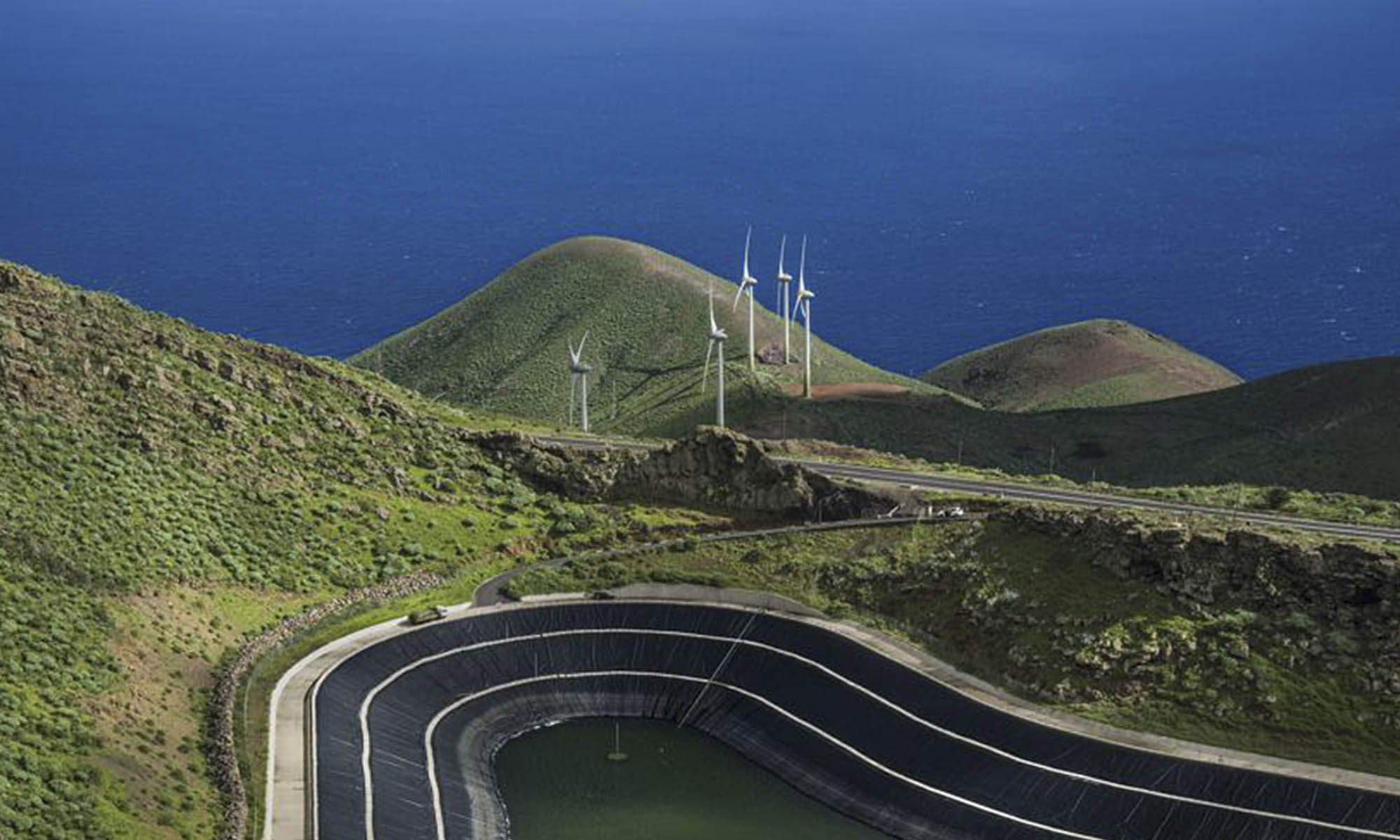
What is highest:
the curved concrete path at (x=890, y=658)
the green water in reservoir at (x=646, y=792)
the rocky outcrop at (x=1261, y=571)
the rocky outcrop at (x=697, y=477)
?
the rocky outcrop at (x=697, y=477)

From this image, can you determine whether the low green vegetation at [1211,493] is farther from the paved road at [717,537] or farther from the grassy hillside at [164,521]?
the grassy hillside at [164,521]

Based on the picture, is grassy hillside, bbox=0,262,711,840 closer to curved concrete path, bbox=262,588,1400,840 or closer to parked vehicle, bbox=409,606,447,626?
curved concrete path, bbox=262,588,1400,840

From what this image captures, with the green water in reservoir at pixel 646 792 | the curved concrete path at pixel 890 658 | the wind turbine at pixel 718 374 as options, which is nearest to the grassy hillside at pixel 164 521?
the curved concrete path at pixel 890 658

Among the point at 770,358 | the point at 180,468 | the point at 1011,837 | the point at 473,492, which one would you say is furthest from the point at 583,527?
the point at 770,358

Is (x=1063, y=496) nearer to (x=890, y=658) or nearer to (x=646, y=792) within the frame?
(x=890, y=658)

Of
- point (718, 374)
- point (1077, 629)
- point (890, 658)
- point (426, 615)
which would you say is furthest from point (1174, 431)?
point (426, 615)

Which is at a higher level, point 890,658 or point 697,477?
point 697,477

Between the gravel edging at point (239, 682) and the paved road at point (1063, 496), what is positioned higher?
the paved road at point (1063, 496)
